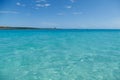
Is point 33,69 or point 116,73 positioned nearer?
point 116,73

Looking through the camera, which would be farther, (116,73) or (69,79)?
(116,73)

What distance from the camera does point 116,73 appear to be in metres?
6.02

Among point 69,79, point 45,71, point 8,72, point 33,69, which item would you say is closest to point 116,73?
point 69,79

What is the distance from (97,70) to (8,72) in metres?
3.10

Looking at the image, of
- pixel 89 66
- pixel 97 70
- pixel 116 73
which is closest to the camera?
pixel 116 73

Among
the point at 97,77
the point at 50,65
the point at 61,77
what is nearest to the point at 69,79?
the point at 61,77

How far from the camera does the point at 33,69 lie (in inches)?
262

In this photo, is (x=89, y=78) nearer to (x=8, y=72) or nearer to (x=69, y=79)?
(x=69, y=79)

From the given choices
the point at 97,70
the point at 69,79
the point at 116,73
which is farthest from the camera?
the point at 97,70

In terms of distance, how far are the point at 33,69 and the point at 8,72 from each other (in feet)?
2.97

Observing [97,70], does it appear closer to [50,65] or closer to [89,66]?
[89,66]

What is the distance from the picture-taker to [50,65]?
7.24 meters

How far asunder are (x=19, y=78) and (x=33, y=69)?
1.16 m

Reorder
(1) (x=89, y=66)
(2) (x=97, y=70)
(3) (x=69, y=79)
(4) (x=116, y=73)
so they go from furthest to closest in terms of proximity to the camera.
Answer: (1) (x=89, y=66) < (2) (x=97, y=70) < (4) (x=116, y=73) < (3) (x=69, y=79)
